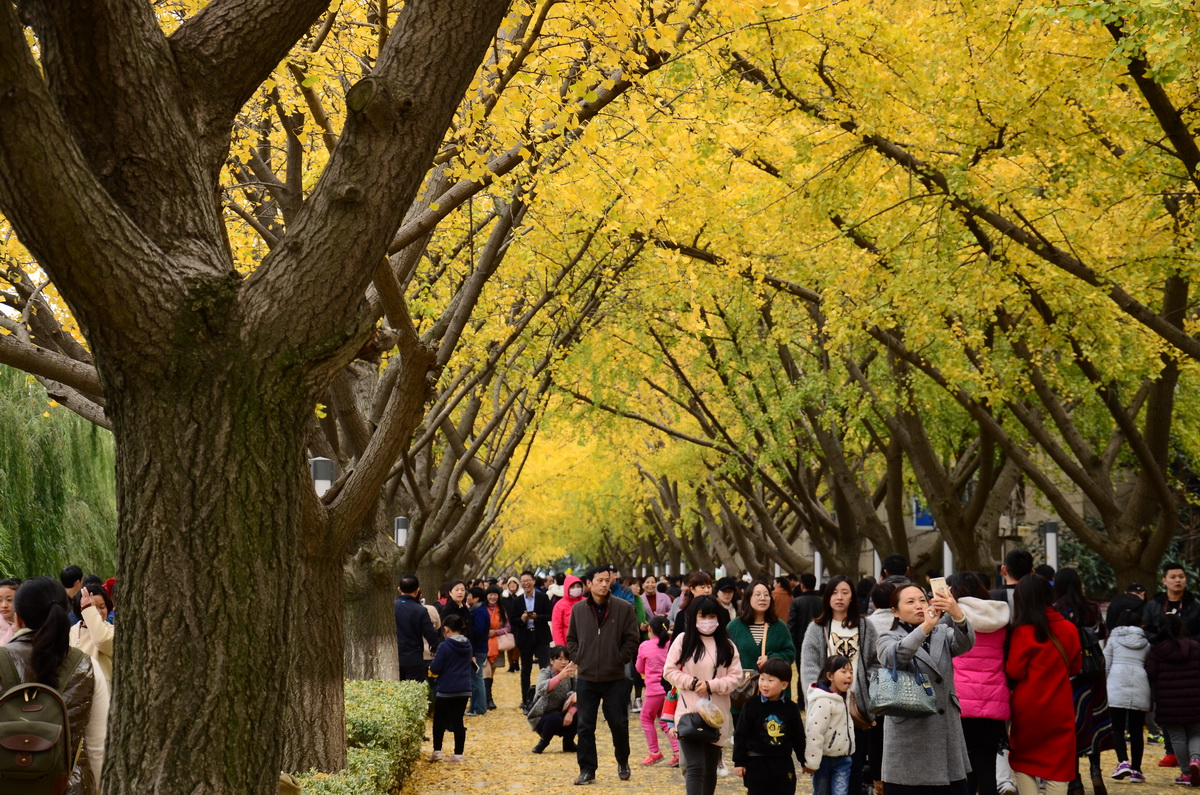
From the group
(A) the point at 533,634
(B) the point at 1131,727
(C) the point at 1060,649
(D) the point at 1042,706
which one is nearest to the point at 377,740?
(D) the point at 1042,706

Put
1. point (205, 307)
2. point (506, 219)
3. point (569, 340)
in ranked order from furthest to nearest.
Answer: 1. point (569, 340)
2. point (506, 219)
3. point (205, 307)

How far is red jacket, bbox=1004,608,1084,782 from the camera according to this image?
777 centimetres

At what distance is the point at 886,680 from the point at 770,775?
1382mm

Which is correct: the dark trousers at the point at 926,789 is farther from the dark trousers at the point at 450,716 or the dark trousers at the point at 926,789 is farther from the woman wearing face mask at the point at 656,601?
the woman wearing face mask at the point at 656,601

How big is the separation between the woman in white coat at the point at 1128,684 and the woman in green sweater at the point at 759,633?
9.95ft

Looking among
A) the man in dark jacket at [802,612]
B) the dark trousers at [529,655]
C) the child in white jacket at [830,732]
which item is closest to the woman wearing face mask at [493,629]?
the dark trousers at [529,655]

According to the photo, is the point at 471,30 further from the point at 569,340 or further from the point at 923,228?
the point at 569,340

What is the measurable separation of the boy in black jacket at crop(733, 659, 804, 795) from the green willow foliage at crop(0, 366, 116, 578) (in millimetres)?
13568

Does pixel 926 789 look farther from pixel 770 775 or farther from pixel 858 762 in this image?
pixel 858 762

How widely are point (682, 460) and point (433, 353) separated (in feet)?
73.2

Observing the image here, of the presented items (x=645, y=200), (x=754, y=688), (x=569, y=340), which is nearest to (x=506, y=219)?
(x=645, y=200)

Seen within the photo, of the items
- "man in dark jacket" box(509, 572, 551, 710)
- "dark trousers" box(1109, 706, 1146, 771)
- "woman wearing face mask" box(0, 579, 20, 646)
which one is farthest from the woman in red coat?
"man in dark jacket" box(509, 572, 551, 710)

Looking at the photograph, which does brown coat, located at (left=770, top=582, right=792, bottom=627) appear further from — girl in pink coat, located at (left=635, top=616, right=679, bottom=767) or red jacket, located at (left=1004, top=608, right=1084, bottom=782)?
red jacket, located at (left=1004, top=608, right=1084, bottom=782)

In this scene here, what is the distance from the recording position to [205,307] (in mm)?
4578
